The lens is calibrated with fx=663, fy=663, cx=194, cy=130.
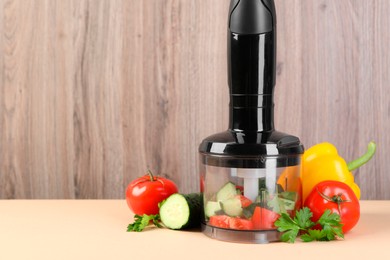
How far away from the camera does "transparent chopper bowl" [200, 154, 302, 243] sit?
1.03 m

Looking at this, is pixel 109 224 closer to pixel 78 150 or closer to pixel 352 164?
pixel 78 150

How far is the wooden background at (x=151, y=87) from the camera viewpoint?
145 cm

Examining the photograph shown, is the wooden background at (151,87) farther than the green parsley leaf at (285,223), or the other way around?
the wooden background at (151,87)

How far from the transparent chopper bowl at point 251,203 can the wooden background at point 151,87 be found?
0.42 meters

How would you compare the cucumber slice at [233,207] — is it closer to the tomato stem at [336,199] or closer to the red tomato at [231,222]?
the red tomato at [231,222]

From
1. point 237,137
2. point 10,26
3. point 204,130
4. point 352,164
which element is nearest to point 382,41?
point 352,164

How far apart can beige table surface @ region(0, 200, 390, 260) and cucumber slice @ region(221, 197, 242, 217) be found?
5 centimetres

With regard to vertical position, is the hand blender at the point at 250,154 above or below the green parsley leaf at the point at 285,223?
above

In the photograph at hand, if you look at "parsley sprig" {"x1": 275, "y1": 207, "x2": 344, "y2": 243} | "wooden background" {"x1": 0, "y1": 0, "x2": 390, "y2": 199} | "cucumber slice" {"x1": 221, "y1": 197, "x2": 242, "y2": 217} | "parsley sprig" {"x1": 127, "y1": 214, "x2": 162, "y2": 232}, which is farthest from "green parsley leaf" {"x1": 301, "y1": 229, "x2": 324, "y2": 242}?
"wooden background" {"x1": 0, "y1": 0, "x2": 390, "y2": 199}

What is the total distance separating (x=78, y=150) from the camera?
1490 mm

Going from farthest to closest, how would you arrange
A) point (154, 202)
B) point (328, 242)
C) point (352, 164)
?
point (352, 164), point (154, 202), point (328, 242)

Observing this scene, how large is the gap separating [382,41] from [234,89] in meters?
0.51

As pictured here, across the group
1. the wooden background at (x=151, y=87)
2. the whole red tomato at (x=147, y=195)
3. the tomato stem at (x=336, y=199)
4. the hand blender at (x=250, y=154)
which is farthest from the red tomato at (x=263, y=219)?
the wooden background at (x=151, y=87)

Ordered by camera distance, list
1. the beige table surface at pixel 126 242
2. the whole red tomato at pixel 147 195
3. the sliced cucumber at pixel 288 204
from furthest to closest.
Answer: the whole red tomato at pixel 147 195 → the sliced cucumber at pixel 288 204 → the beige table surface at pixel 126 242
